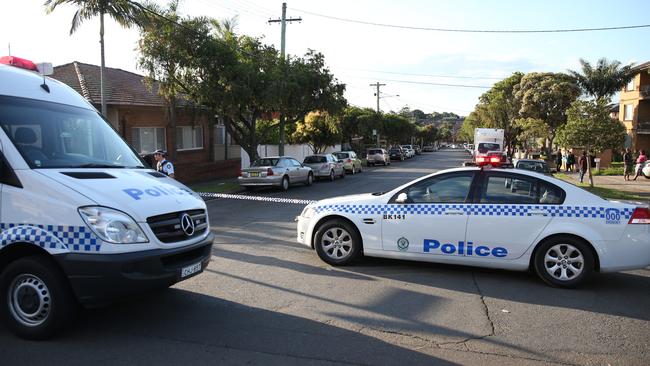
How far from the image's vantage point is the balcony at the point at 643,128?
4497cm

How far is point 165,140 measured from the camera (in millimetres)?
25078

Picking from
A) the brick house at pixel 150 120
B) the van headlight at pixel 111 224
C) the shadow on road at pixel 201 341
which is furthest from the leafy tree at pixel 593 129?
the van headlight at pixel 111 224

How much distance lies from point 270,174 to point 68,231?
1563 centimetres

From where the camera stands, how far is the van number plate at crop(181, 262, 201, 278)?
15.5 feet

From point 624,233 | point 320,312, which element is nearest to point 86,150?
point 320,312

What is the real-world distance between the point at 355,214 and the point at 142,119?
1875cm

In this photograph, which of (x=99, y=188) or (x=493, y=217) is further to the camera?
(x=493, y=217)

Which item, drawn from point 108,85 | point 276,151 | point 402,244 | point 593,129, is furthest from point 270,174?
point 276,151

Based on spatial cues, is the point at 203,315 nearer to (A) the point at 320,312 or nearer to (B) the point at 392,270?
(A) the point at 320,312

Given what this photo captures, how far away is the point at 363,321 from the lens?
5.06 meters

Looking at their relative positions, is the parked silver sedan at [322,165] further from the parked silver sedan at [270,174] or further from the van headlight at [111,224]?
the van headlight at [111,224]

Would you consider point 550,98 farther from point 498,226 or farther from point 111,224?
point 111,224

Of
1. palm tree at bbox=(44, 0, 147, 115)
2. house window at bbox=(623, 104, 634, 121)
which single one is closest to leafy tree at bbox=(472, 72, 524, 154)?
house window at bbox=(623, 104, 634, 121)

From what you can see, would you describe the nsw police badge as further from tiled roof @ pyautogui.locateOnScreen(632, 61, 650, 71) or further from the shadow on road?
tiled roof @ pyautogui.locateOnScreen(632, 61, 650, 71)
